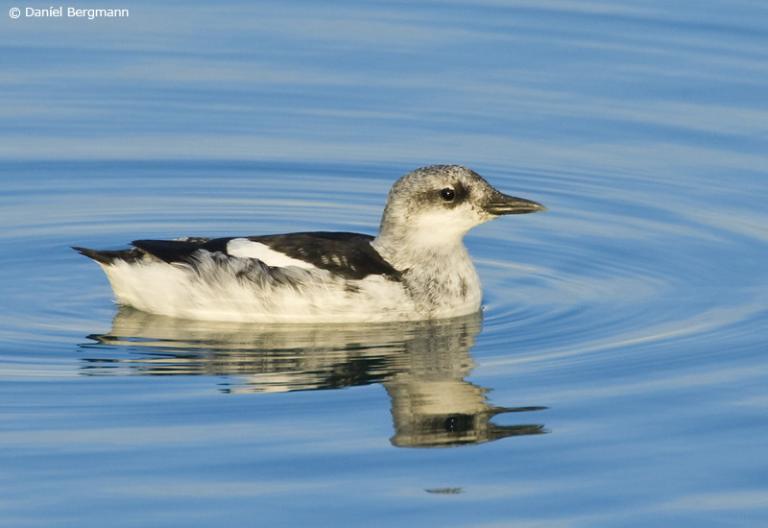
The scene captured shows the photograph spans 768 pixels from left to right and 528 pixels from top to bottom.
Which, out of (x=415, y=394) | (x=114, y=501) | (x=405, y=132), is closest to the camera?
(x=114, y=501)

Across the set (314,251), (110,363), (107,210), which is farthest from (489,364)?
(107,210)

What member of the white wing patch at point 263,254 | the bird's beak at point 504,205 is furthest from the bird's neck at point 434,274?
the white wing patch at point 263,254

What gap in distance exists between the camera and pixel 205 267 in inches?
581

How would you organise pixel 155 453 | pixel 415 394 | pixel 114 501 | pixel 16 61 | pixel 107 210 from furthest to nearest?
pixel 16 61, pixel 107 210, pixel 415 394, pixel 155 453, pixel 114 501

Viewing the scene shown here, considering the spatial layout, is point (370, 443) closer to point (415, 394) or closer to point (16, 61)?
point (415, 394)

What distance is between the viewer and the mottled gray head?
49.0 ft

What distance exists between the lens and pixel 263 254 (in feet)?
48.1

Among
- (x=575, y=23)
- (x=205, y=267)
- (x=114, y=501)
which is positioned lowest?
(x=114, y=501)

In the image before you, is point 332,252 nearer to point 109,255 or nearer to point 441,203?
point 441,203

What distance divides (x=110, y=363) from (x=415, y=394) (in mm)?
2189

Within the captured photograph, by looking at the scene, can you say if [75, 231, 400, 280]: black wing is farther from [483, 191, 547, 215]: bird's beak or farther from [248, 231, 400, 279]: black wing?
[483, 191, 547, 215]: bird's beak

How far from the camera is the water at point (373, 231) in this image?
440 inches

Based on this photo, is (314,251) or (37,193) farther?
(37,193)

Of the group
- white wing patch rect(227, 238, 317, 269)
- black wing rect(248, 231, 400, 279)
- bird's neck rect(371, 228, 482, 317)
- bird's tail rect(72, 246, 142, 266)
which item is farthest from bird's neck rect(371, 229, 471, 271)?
bird's tail rect(72, 246, 142, 266)
